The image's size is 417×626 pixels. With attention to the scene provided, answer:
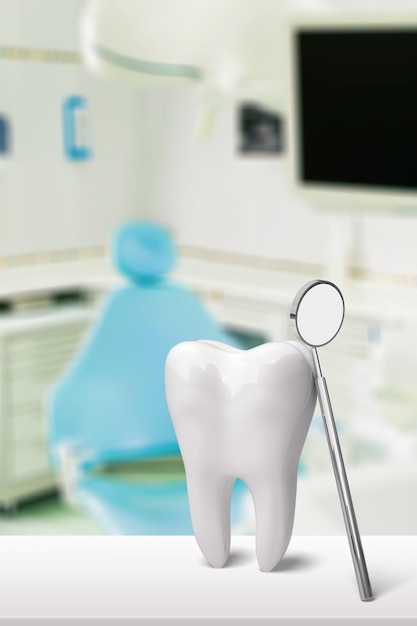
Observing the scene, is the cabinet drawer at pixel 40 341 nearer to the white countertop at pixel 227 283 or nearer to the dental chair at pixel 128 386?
the white countertop at pixel 227 283

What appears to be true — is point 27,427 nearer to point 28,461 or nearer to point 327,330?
point 28,461

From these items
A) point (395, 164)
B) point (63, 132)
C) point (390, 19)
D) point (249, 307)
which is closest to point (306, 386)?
point (390, 19)

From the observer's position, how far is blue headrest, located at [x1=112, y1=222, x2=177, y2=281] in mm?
2004

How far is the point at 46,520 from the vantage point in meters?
3.03

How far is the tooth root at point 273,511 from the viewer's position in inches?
21.3

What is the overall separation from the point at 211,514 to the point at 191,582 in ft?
0.14

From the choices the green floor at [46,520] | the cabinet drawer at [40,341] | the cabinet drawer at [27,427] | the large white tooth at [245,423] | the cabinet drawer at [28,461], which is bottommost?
the green floor at [46,520]

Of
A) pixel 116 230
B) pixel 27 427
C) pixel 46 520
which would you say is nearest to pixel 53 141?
pixel 116 230

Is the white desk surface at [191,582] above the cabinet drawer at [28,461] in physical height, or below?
above

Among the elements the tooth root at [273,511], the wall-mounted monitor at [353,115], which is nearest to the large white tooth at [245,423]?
the tooth root at [273,511]

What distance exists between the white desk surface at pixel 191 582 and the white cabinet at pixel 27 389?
241 cm

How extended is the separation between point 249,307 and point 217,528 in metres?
2.34

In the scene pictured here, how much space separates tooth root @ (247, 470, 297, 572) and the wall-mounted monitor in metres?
1.20

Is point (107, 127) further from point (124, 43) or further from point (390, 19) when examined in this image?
point (124, 43)
